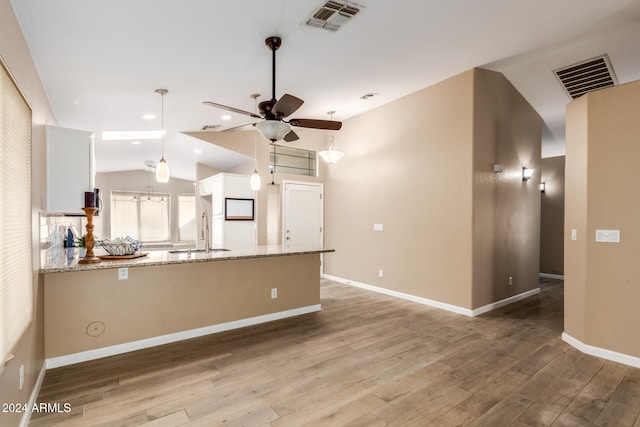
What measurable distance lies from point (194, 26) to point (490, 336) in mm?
4257

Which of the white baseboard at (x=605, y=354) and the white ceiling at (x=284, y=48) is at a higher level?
the white ceiling at (x=284, y=48)

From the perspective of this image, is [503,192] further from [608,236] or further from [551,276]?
[551,276]

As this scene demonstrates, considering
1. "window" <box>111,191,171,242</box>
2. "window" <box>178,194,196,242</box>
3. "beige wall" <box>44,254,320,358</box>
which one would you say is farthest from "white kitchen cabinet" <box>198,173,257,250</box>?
"window" <box>111,191,171,242</box>

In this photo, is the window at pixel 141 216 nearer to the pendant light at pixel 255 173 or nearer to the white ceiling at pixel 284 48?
the white ceiling at pixel 284 48

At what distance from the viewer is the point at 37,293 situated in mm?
2545

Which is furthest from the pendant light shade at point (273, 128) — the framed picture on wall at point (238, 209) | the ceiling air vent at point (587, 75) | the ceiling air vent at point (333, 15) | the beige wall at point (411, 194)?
the ceiling air vent at point (587, 75)

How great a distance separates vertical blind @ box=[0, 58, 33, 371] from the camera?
154 centimetres

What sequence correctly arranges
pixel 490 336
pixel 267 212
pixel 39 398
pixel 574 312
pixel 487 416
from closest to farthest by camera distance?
pixel 487 416
pixel 39 398
pixel 574 312
pixel 490 336
pixel 267 212

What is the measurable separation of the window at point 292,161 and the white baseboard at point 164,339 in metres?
3.24

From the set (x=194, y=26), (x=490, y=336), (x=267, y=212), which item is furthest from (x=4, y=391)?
(x=267, y=212)

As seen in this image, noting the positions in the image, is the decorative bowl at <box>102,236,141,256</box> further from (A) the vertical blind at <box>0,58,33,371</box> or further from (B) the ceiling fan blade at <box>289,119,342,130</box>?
(B) the ceiling fan blade at <box>289,119,342,130</box>

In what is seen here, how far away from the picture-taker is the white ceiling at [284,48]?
2.52 metres

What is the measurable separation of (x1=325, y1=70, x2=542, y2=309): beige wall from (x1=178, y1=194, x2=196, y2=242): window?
21.8ft

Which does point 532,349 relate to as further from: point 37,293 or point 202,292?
point 37,293
